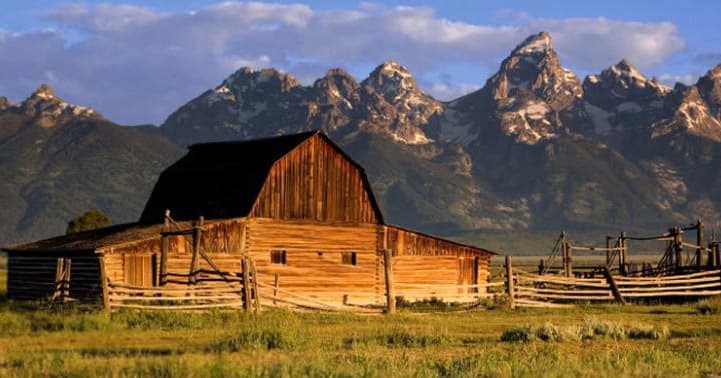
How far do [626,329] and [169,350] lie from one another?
10.3 m

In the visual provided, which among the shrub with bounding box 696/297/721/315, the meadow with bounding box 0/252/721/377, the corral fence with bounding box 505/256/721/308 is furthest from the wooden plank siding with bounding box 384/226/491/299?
the shrub with bounding box 696/297/721/315

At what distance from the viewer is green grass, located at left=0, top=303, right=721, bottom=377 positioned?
18.2 m

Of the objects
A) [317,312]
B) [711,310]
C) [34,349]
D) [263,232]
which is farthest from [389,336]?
[263,232]

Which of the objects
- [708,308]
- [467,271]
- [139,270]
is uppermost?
[467,271]

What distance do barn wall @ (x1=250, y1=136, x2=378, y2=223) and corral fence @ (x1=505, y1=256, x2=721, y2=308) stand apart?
8.49 m

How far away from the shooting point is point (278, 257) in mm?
44906

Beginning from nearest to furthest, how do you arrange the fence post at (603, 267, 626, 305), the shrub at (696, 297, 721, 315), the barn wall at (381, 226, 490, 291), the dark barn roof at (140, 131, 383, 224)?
the shrub at (696, 297, 721, 315)
the fence post at (603, 267, 626, 305)
the dark barn roof at (140, 131, 383, 224)
the barn wall at (381, 226, 490, 291)

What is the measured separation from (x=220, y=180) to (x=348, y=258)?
6.11 m

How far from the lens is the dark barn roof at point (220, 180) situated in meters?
45.3

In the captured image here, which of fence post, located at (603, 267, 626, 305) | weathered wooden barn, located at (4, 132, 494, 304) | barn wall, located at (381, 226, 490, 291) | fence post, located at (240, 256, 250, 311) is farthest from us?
barn wall, located at (381, 226, 490, 291)

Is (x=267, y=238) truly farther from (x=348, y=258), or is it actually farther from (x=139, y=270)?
(x=139, y=270)

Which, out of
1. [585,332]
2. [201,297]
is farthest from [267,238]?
[585,332]

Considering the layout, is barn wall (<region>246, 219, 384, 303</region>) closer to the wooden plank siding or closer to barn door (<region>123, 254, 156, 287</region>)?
the wooden plank siding

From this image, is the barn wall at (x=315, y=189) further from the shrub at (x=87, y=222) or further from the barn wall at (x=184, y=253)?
the shrub at (x=87, y=222)
